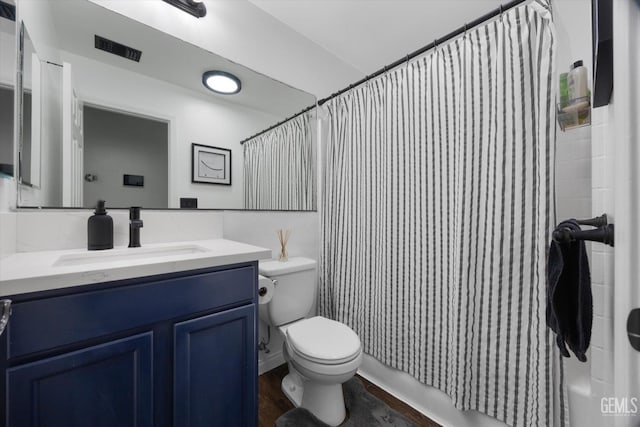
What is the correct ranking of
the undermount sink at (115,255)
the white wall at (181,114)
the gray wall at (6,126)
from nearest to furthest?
the gray wall at (6,126), the undermount sink at (115,255), the white wall at (181,114)

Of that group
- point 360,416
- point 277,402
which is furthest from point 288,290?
point 360,416

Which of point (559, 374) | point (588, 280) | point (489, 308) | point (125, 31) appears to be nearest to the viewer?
point (588, 280)

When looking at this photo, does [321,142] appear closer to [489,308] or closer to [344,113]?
[344,113]

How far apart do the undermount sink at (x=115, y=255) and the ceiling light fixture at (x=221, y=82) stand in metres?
0.95

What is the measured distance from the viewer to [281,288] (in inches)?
60.6

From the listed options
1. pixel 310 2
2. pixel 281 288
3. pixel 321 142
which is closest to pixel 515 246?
pixel 281 288

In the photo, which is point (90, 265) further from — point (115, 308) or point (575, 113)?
point (575, 113)

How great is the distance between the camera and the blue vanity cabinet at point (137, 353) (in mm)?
637

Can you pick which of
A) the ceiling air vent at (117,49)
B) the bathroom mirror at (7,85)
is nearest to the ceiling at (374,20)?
the ceiling air vent at (117,49)

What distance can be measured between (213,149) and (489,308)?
1.62 metres

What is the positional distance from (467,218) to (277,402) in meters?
1.41

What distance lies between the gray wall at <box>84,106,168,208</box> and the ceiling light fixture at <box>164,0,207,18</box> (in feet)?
2.05

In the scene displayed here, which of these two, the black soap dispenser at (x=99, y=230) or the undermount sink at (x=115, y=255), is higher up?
the black soap dispenser at (x=99, y=230)

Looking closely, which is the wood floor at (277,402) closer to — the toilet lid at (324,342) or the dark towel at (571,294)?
the toilet lid at (324,342)
